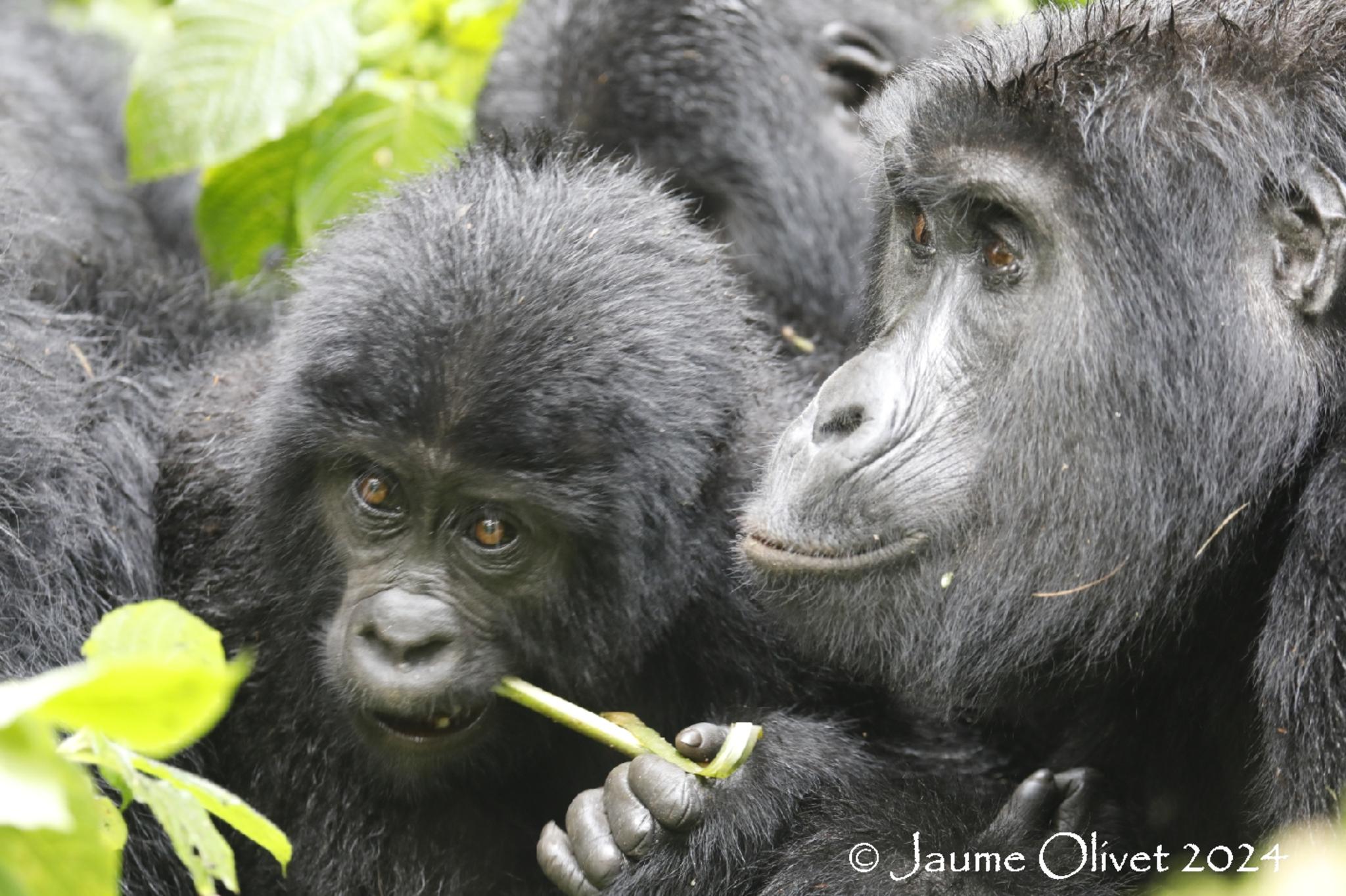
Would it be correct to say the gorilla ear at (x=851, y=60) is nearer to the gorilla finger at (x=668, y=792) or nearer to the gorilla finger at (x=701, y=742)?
the gorilla finger at (x=701, y=742)

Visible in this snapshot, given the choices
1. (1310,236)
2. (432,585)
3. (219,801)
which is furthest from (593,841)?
(1310,236)

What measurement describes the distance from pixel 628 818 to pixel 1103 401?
45.5 inches

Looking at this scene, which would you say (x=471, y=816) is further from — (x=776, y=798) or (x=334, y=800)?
(x=776, y=798)

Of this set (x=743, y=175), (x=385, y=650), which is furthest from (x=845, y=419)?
(x=743, y=175)

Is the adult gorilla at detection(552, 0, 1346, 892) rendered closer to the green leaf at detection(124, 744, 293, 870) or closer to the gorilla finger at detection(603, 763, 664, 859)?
the gorilla finger at detection(603, 763, 664, 859)

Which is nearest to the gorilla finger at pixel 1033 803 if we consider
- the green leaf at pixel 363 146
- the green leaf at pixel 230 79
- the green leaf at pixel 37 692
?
the green leaf at pixel 37 692

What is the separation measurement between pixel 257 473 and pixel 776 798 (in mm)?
1297

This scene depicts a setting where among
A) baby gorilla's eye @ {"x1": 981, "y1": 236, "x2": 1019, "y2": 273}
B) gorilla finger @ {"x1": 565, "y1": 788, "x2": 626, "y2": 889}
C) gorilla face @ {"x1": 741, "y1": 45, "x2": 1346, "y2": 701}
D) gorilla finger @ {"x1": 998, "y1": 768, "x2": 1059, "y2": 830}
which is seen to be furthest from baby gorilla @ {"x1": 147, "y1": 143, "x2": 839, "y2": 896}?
baby gorilla's eye @ {"x1": 981, "y1": 236, "x2": 1019, "y2": 273}

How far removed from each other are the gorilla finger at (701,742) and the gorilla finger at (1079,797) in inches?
27.7

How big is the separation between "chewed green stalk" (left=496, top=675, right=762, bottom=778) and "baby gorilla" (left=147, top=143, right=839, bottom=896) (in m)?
0.07

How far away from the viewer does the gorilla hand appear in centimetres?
281

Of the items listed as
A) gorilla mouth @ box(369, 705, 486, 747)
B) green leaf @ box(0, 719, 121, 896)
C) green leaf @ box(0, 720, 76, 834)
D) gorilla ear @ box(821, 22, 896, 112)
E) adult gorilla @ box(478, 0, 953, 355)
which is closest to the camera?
green leaf @ box(0, 720, 76, 834)

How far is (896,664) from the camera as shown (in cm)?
278

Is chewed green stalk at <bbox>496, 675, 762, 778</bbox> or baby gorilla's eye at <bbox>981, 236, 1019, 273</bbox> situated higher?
baby gorilla's eye at <bbox>981, 236, 1019, 273</bbox>
